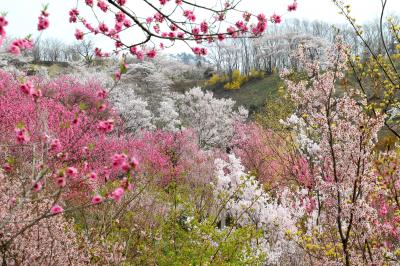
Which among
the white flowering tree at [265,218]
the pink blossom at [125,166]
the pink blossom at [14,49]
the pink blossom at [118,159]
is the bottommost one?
the white flowering tree at [265,218]

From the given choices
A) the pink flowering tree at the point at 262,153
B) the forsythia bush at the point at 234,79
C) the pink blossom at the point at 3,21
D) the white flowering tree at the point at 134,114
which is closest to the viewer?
the pink blossom at the point at 3,21

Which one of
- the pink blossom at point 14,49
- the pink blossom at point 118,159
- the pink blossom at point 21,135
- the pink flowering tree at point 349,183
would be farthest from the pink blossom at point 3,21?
the pink flowering tree at point 349,183

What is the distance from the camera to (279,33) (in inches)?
2825

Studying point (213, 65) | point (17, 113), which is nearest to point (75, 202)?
point (17, 113)

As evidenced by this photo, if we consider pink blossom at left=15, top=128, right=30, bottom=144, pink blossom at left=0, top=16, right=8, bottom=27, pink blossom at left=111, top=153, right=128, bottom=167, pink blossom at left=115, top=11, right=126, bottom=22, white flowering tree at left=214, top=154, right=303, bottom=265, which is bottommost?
white flowering tree at left=214, top=154, right=303, bottom=265

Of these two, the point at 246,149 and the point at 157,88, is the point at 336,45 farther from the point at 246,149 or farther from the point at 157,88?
the point at 157,88

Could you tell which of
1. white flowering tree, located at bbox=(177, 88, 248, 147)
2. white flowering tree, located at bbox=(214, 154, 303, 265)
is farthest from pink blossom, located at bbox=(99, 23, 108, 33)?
white flowering tree, located at bbox=(177, 88, 248, 147)

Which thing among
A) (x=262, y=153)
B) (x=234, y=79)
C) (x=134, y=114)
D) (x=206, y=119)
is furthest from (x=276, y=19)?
(x=234, y=79)

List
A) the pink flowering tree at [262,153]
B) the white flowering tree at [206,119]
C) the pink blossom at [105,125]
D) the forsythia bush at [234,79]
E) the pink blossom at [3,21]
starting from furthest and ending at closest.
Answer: the forsythia bush at [234,79]
the white flowering tree at [206,119]
the pink flowering tree at [262,153]
the pink blossom at [105,125]
the pink blossom at [3,21]

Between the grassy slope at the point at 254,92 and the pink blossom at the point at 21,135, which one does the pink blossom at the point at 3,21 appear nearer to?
the pink blossom at the point at 21,135

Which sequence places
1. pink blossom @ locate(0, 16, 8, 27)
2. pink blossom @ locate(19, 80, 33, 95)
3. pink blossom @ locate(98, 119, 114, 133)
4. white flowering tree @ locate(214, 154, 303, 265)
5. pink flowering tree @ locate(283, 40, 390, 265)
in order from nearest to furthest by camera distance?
pink blossom @ locate(0, 16, 8, 27) → pink blossom @ locate(19, 80, 33, 95) → pink blossom @ locate(98, 119, 114, 133) → pink flowering tree @ locate(283, 40, 390, 265) → white flowering tree @ locate(214, 154, 303, 265)

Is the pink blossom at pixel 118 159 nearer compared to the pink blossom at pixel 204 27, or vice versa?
the pink blossom at pixel 118 159

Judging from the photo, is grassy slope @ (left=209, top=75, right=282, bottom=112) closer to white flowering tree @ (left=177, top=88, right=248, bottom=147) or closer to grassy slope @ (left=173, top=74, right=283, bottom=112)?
grassy slope @ (left=173, top=74, right=283, bottom=112)

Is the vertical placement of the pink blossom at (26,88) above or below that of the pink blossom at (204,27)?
below
